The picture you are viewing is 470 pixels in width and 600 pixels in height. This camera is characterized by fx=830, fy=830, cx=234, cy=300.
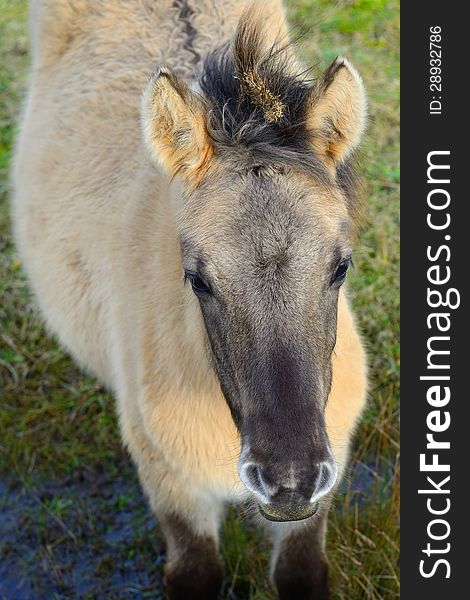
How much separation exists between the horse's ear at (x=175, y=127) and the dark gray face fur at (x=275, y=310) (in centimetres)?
19

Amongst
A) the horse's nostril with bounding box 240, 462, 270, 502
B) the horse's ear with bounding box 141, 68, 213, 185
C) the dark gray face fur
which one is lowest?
the horse's nostril with bounding box 240, 462, 270, 502

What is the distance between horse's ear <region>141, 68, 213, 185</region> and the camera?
3.14 metres

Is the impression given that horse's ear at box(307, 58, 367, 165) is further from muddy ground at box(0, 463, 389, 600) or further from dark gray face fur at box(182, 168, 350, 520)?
muddy ground at box(0, 463, 389, 600)

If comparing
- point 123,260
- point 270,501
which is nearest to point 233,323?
point 270,501

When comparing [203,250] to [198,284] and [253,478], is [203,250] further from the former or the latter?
[253,478]

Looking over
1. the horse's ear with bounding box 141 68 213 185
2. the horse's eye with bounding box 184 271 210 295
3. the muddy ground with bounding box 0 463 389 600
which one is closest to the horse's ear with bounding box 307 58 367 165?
the horse's ear with bounding box 141 68 213 185

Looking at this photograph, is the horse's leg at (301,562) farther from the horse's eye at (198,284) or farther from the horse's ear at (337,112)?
the horse's ear at (337,112)

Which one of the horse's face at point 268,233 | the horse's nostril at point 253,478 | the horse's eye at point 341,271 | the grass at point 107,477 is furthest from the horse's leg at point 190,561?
Answer: the horse's eye at point 341,271

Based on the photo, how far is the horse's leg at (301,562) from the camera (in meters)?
4.16

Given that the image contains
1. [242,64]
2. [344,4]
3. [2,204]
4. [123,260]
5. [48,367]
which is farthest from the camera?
[344,4]

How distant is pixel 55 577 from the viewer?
4797 millimetres

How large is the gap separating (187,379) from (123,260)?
87cm

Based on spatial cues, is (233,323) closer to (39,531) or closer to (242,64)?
(242,64)

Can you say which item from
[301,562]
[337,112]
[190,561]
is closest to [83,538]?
[190,561]
